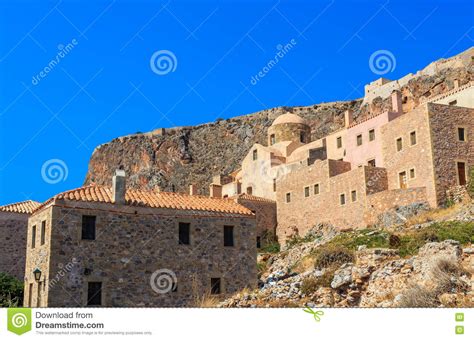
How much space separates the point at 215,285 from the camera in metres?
19.5

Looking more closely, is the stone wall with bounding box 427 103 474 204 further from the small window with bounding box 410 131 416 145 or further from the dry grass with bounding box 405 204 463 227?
the dry grass with bounding box 405 204 463 227

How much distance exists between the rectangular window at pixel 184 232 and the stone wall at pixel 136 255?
6.0 inches

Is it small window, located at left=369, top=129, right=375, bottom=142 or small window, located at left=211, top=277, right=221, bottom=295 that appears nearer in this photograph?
small window, located at left=211, top=277, right=221, bottom=295

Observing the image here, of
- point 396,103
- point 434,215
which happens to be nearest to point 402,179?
point 434,215

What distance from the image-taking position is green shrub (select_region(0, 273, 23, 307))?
824 inches

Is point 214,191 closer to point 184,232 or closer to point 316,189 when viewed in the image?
point 316,189

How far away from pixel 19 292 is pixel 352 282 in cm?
1323

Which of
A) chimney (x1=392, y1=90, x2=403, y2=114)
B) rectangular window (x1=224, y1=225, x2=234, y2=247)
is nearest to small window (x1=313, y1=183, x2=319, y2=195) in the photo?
chimney (x1=392, y1=90, x2=403, y2=114)

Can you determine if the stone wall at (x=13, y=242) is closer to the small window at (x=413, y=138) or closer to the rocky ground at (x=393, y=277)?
the rocky ground at (x=393, y=277)

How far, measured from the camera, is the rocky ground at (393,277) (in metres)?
12.0

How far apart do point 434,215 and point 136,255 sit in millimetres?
13519

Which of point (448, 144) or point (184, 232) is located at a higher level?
point (448, 144)

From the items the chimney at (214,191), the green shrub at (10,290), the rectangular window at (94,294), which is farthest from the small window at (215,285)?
the chimney at (214,191)

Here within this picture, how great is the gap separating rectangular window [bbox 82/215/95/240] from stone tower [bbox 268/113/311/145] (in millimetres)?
26654
